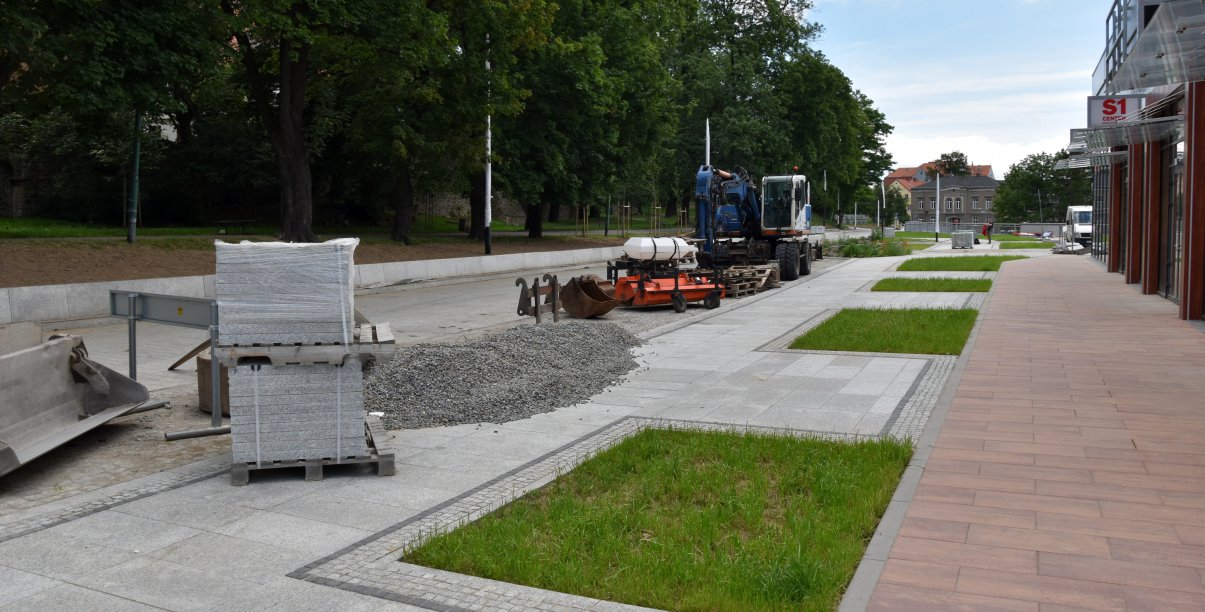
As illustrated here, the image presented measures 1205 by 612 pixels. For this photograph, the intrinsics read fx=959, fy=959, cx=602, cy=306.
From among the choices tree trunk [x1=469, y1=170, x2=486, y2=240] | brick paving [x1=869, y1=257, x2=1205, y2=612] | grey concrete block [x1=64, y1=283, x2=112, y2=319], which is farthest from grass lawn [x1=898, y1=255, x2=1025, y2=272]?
grey concrete block [x1=64, y1=283, x2=112, y2=319]

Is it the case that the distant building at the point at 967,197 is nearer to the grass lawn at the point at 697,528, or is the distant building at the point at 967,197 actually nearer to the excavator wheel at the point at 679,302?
the excavator wheel at the point at 679,302

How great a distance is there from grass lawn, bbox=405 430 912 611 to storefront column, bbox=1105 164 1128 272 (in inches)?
1024

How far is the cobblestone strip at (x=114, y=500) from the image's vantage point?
587 centimetres

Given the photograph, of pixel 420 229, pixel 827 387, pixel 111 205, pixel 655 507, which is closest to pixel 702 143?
pixel 420 229

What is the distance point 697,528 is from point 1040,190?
121 metres

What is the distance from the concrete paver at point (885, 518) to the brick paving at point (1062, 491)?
0.07ft

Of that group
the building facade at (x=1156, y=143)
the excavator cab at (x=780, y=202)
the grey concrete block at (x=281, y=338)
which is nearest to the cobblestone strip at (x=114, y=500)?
the grey concrete block at (x=281, y=338)

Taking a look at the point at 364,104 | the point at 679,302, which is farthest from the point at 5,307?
the point at 364,104

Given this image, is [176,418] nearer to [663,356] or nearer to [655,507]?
[655,507]

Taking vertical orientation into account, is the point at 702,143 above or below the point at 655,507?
above

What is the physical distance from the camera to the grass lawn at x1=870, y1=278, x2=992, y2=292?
939 inches

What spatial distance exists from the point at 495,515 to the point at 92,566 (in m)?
2.25

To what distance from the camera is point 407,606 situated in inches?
184

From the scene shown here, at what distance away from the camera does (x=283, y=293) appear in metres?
6.74
